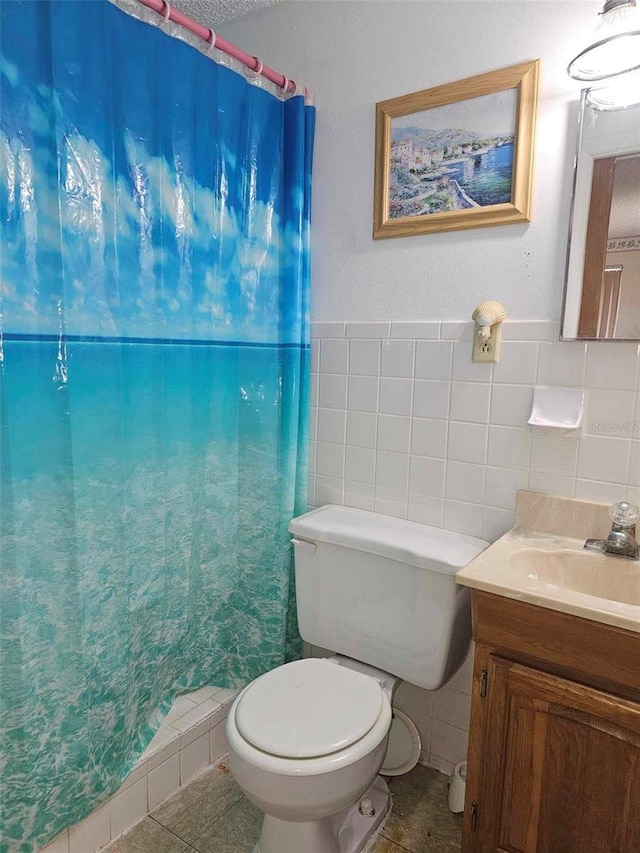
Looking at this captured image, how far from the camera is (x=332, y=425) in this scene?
177 cm

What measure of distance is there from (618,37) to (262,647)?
6.05 feet

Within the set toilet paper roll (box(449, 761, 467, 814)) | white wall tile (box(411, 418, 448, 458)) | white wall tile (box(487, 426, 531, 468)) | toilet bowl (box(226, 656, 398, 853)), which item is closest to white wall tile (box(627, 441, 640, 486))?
white wall tile (box(487, 426, 531, 468))

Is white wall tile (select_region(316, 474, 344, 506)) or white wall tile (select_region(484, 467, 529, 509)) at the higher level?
white wall tile (select_region(484, 467, 529, 509))

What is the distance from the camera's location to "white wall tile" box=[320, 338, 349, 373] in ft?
5.65

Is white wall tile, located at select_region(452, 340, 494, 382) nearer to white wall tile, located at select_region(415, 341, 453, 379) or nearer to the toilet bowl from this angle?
white wall tile, located at select_region(415, 341, 453, 379)

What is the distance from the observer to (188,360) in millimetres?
1498

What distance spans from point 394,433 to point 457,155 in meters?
0.78

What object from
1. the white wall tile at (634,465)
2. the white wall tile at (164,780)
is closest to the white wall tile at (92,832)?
the white wall tile at (164,780)

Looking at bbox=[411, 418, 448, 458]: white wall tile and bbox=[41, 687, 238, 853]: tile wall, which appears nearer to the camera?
bbox=[41, 687, 238, 853]: tile wall

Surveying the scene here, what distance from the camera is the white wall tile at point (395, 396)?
5.26ft

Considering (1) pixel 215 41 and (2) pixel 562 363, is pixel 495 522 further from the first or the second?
(1) pixel 215 41

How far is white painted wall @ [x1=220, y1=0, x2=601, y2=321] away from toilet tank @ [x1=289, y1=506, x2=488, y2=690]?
620 millimetres

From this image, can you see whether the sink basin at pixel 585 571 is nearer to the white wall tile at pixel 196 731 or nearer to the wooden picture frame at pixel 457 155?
the wooden picture frame at pixel 457 155

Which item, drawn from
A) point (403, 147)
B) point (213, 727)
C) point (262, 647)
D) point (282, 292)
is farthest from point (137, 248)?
point (213, 727)
